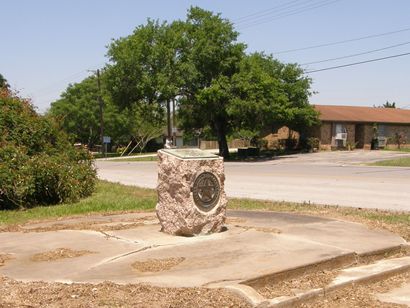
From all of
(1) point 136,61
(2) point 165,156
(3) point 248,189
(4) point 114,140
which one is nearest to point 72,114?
(4) point 114,140

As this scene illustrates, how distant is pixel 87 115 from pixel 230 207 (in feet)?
184

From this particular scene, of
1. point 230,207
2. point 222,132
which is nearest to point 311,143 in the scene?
point 222,132

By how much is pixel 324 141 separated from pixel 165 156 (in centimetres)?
4612

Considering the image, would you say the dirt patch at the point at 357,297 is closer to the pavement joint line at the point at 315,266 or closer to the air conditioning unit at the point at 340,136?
the pavement joint line at the point at 315,266

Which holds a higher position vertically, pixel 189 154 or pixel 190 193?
pixel 189 154

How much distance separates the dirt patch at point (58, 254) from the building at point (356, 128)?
45.4 meters

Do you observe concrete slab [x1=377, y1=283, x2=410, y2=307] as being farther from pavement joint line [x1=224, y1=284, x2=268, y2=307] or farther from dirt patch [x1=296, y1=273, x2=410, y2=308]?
pavement joint line [x1=224, y1=284, x2=268, y2=307]

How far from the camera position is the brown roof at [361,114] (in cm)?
5328

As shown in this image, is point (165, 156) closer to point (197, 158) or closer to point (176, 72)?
point (197, 158)

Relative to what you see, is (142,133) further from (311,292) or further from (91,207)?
(311,292)

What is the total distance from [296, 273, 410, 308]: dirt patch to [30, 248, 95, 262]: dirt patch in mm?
2964

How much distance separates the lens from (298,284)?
5750 millimetres

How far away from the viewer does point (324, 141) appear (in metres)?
52.8

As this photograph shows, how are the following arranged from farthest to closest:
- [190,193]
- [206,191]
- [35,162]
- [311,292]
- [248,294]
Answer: [35,162]
[206,191]
[190,193]
[311,292]
[248,294]
